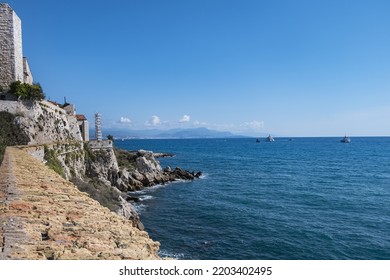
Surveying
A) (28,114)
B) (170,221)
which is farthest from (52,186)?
(28,114)

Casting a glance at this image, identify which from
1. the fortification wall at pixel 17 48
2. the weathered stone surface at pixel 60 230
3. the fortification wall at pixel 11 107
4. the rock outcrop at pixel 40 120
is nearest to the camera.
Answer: the weathered stone surface at pixel 60 230

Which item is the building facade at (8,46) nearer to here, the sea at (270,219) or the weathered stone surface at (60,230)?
the sea at (270,219)

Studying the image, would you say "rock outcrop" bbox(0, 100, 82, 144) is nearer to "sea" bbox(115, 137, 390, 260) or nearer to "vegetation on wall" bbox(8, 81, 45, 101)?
"vegetation on wall" bbox(8, 81, 45, 101)

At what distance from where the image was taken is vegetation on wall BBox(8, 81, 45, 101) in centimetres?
3181

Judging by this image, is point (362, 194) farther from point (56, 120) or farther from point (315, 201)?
point (56, 120)

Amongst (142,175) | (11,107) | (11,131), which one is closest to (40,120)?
(11,107)

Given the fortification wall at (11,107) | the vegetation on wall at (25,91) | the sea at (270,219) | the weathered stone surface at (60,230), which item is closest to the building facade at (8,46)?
the vegetation on wall at (25,91)

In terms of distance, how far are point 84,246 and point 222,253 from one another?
1577 centimetres

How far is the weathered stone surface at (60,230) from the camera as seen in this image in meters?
4.07

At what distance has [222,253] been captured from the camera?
61.3ft

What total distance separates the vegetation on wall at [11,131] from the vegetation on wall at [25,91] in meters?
3.38

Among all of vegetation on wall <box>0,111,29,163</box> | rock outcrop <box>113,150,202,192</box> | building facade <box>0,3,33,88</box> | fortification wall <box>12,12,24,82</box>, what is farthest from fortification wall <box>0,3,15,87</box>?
rock outcrop <box>113,150,202,192</box>

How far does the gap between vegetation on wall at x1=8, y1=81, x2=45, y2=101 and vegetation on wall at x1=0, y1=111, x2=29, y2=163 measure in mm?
3385

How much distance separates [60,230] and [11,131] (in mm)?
27631
